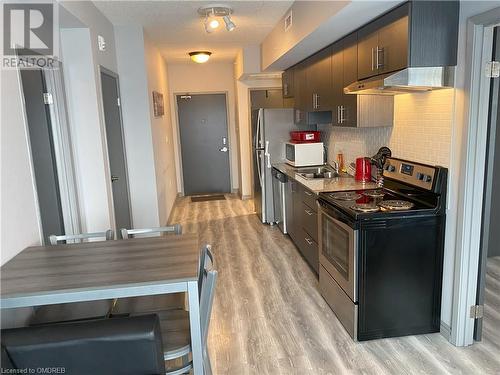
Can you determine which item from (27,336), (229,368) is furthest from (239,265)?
(27,336)

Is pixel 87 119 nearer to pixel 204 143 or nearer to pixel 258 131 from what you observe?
pixel 258 131

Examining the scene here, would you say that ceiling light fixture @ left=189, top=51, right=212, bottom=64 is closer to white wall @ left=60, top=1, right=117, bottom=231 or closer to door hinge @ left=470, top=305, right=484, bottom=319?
white wall @ left=60, top=1, right=117, bottom=231

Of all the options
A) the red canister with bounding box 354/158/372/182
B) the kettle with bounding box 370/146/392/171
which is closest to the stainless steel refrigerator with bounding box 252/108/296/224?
the red canister with bounding box 354/158/372/182

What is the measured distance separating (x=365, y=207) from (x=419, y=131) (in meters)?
0.74

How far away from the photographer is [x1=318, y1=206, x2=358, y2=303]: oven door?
102 inches

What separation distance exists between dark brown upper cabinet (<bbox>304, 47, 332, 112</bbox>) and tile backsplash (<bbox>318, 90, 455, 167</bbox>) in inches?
20.3

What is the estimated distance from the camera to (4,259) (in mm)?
1907

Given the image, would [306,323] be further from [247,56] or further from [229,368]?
[247,56]

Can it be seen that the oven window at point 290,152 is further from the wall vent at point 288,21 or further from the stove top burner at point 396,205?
the stove top burner at point 396,205

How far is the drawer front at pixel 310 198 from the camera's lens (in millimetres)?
3580

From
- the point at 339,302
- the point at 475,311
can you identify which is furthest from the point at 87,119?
the point at 475,311

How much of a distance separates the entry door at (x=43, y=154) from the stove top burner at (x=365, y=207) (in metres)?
2.13

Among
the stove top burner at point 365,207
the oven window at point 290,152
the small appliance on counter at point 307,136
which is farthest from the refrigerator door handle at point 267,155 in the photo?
the stove top burner at point 365,207

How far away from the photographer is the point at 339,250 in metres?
2.82
